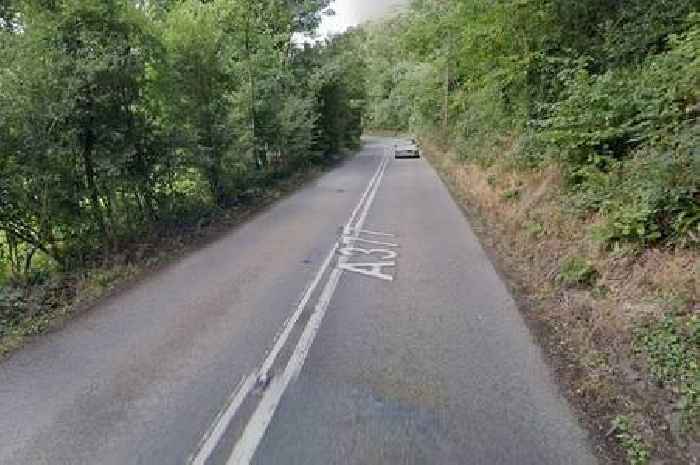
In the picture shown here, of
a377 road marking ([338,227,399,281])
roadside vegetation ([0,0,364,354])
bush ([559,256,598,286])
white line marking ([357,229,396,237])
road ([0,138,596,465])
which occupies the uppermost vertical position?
roadside vegetation ([0,0,364,354])

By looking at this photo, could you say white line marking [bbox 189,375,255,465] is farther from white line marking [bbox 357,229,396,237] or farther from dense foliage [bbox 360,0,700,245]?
white line marking [bbox 357,229,396,237]

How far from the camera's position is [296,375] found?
178 inches

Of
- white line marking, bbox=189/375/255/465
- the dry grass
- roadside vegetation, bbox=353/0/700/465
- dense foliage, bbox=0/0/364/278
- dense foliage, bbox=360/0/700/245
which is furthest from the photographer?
dense foliage, bbox=0/0/364/278

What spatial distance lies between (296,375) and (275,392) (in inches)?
13.3

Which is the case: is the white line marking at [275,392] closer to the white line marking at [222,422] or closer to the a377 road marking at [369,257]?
the white line marking at [222,422]

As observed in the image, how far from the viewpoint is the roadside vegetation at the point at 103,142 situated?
708 cm

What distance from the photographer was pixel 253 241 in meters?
9.98

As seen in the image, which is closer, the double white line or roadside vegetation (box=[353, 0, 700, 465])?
the double white line

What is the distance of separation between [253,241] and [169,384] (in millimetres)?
5715

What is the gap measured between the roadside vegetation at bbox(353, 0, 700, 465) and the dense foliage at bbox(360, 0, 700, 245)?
29mm

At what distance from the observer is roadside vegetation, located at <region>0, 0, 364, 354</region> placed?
7.08m

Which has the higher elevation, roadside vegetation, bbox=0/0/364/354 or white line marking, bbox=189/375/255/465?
roadside vegetation, bbox=0/0/364/354

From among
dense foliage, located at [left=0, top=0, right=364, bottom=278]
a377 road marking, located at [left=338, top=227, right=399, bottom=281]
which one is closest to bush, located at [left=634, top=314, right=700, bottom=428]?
a377 road marking, located at [left=338, top=227, right=399, bottom=281]

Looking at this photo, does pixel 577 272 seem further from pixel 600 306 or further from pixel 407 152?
pixel 407 152
